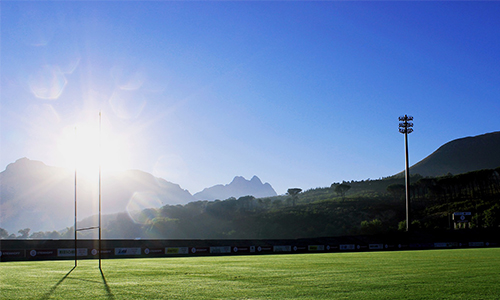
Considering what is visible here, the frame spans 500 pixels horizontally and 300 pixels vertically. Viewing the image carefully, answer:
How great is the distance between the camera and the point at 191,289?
8609 mm

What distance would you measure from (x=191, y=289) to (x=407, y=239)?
172ft

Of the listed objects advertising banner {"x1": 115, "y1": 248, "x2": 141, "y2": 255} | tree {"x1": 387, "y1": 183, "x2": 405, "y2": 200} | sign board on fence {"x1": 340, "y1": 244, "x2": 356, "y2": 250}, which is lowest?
sign board on fence {"x1": 340, "y1": 244, "x2": 356, "y2": 250}

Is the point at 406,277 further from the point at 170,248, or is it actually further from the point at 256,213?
the point at 256,213

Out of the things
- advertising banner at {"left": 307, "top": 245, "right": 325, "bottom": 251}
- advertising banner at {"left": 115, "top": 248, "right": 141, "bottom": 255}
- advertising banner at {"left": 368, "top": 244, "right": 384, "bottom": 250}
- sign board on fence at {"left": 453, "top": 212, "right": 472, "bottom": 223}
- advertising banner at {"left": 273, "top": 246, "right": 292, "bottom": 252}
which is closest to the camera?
advertising banner at {"left": 115, "top": 248, "right": 141, "bottom": 255}

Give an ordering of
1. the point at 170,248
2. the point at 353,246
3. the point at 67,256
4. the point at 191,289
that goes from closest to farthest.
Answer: the point at 191,289, the point at 67,256, the point at 170,248, the point at 353,246

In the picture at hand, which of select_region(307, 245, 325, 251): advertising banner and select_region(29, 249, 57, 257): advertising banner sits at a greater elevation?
select_region(29, 249, 57, 257): advertising banner

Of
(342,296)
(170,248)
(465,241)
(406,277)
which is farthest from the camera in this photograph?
(465,241)

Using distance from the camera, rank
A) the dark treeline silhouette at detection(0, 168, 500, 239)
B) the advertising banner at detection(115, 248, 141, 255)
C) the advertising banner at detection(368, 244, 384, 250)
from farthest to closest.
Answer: the dark treeline silhouette at detection(0, 168, 500, 239) < the advertising banner at detection(368, 244, 384, 250) < the advertising banner at detection(115, 248, 141, 255)

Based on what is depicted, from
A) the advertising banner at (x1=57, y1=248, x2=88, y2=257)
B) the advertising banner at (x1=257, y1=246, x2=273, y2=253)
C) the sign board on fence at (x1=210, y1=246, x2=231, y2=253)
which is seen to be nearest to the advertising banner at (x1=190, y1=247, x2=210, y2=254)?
the sign board on fence at (x1=210, y1=246, x2=231, y2=253)

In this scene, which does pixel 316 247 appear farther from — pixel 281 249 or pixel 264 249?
pixel 264 249

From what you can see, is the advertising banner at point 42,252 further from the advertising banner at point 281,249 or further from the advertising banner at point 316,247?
the advertising banner at point 316,247

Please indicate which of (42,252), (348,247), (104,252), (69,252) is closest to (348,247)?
(348,247)

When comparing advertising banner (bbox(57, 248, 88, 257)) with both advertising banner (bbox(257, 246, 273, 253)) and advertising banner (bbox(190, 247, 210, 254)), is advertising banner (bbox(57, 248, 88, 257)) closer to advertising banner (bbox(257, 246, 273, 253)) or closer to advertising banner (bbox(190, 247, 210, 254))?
advertising banner (bbox(190, 247, 210, 254))

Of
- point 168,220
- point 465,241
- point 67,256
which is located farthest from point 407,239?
point 168,220
